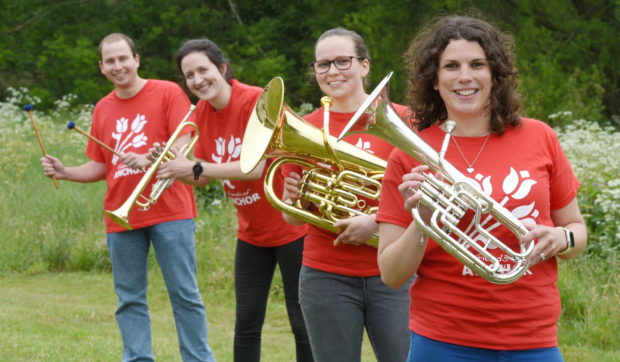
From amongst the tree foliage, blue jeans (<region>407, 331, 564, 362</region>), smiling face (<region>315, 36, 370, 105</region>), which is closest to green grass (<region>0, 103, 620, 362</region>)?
smiling face (<region>315, 36, 370, 105</region>)

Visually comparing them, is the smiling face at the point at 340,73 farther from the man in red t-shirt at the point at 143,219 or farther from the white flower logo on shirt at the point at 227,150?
the man in red t-shirt at the point at 143,219

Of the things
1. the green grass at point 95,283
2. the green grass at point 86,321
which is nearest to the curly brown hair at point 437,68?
the green grass at point 95,283

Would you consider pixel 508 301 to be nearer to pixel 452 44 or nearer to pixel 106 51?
pixel 452 44

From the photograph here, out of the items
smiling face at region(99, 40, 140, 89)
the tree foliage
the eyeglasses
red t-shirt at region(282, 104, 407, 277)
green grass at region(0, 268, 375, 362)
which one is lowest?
green grass at region(0, 268, 375, 362)

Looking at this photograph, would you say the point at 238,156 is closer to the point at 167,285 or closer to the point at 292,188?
the point at 167,285

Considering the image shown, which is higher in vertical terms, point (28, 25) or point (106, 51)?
point (28, 25)

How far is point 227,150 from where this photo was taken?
4840mm

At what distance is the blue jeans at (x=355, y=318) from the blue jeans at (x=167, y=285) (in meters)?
1.56

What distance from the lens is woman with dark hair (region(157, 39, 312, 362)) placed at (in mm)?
4715

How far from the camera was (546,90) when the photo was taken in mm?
12242

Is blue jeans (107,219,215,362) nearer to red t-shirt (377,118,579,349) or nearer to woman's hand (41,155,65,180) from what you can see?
woman's hand (41,155,65,180)

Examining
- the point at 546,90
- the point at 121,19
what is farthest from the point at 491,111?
the point at 121,19

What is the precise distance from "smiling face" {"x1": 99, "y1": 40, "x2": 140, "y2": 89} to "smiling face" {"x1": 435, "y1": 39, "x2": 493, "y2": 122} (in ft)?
9.22

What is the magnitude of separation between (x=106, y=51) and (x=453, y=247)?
10.8ft
